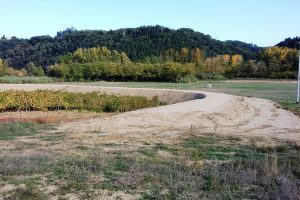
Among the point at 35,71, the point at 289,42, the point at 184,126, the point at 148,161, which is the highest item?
the point at 289,42

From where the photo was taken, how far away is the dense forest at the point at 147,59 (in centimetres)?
11075

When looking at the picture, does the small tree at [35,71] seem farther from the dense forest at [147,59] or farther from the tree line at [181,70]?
the tree line at [181,70]

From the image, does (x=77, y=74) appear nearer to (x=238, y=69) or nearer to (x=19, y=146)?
(x=238, y=69)

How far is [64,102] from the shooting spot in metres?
44.4

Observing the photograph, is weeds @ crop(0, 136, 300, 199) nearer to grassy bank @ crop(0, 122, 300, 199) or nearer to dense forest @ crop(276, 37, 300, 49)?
grassy bank @ crop(0, 122, 300, 199)

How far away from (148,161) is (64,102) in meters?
32.3

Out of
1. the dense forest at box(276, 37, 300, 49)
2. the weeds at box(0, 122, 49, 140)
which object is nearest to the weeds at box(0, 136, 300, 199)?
the weeds at box(0, 122, 49, 140)

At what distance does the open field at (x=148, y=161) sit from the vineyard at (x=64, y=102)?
17630 mm

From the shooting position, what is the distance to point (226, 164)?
42.4 ft

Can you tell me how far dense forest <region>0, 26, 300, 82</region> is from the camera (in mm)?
110750

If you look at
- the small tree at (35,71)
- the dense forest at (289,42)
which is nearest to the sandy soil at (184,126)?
the small tree at (35,71)

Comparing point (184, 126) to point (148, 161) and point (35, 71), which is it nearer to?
point (148, 161)

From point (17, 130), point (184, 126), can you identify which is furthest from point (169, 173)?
point (184, 126)

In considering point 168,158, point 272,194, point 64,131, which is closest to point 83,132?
point 64,131
